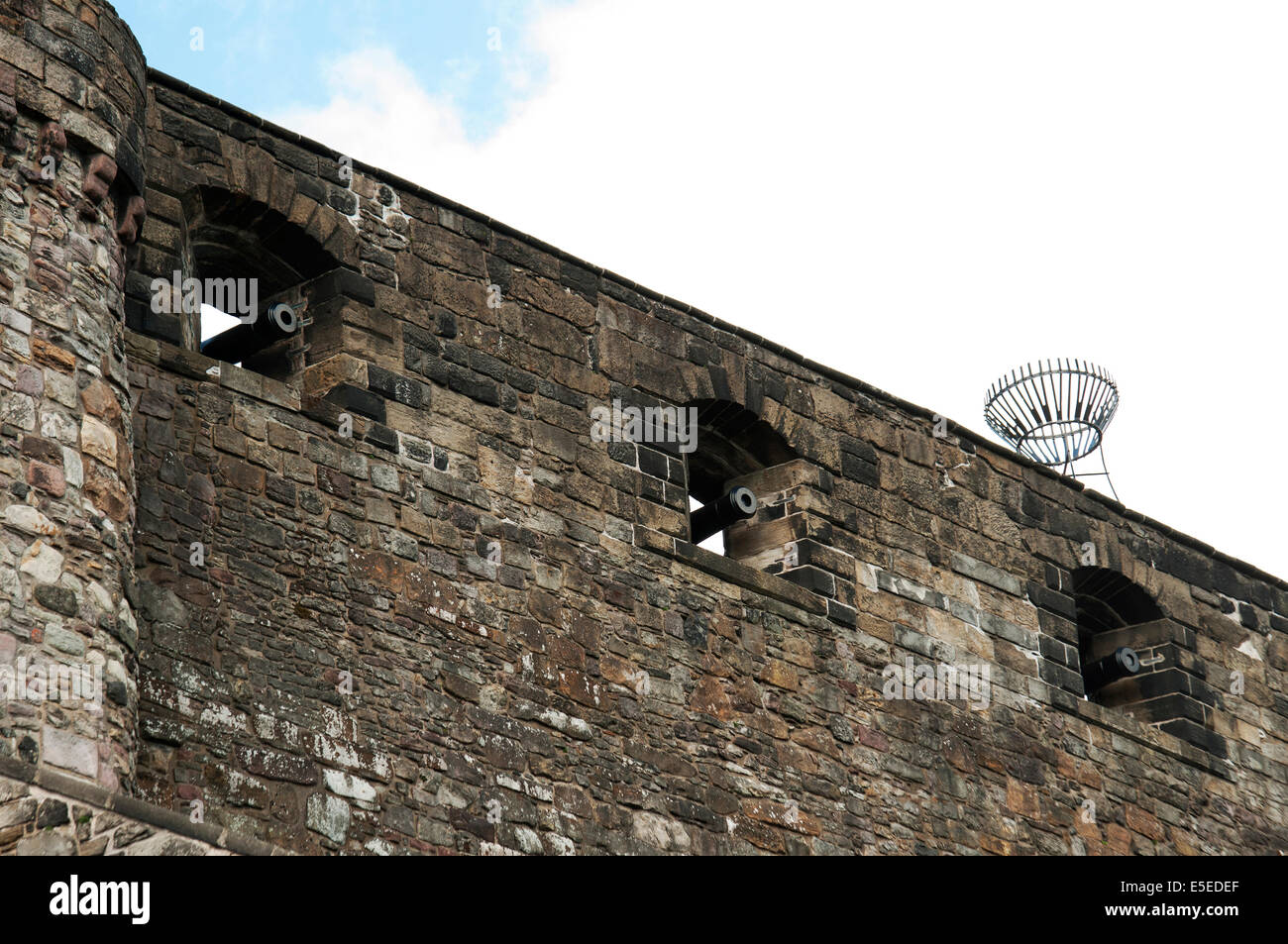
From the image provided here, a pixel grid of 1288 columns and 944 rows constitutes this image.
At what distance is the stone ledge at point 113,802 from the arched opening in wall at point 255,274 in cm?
388

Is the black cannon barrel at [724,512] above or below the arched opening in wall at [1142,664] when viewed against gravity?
above

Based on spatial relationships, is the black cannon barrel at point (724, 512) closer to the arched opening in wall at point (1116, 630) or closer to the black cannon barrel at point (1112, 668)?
the arched opening in wall at point (1116, 630)

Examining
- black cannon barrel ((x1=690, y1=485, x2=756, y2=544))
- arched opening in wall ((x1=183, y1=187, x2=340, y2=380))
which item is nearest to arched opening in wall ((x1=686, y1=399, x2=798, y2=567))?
black cannon barrel ((x1=690, y1=485, x2=756, y2=544))

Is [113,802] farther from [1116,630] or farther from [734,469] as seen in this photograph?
[1116,630]

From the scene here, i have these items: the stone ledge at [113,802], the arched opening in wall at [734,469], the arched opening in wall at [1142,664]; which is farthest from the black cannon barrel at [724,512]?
the stone ledge at [113,802]

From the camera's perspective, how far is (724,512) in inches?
478

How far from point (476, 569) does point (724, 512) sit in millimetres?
2102

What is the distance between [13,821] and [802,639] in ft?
18.0

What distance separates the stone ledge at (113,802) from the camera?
22.5 ft

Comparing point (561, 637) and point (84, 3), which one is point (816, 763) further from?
point (84, 3)

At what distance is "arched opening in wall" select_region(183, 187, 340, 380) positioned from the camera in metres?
10.5

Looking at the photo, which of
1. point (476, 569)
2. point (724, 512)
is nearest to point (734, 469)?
point (724, 512)

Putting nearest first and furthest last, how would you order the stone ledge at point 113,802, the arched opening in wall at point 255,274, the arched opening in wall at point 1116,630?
the stone ledge at point 113,802 → the arched opening in wall at point 255,274 → the arched opening in wall at point 1116,630

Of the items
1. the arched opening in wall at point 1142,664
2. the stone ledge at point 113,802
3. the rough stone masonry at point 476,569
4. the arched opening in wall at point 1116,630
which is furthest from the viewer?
the arched opening in wall at point 1116,630
